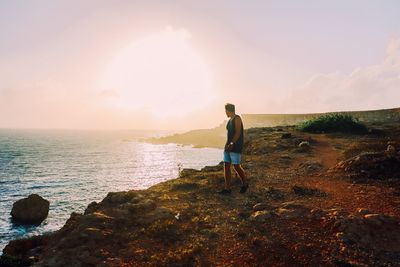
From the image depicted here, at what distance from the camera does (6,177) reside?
183 feet

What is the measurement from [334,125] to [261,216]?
79.7ft

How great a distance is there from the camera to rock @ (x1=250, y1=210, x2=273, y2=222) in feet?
27.4

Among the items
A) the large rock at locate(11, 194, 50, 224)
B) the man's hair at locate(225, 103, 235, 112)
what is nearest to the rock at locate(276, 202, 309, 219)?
the man's hair at locate(225, 103, 235, 112)

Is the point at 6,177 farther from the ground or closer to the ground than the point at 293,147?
closer to the ground

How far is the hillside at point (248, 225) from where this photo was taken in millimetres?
6531

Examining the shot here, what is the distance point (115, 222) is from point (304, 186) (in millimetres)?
7317

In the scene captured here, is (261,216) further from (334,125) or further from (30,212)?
(30,212)

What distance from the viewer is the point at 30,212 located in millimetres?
29391

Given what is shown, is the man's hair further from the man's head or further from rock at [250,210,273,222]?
rock at [250,210,273,222]

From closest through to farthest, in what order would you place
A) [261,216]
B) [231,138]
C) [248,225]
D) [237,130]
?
1. [248,225]
2. [261,216]
3. [237,130]
4. [231,138]

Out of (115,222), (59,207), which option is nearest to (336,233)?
(115,222)

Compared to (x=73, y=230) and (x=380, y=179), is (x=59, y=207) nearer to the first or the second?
(x=73, y=230)

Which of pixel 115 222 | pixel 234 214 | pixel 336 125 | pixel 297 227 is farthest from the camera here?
pixel 336 125

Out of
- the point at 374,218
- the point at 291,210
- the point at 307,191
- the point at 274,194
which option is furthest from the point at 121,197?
the point at 374,218
